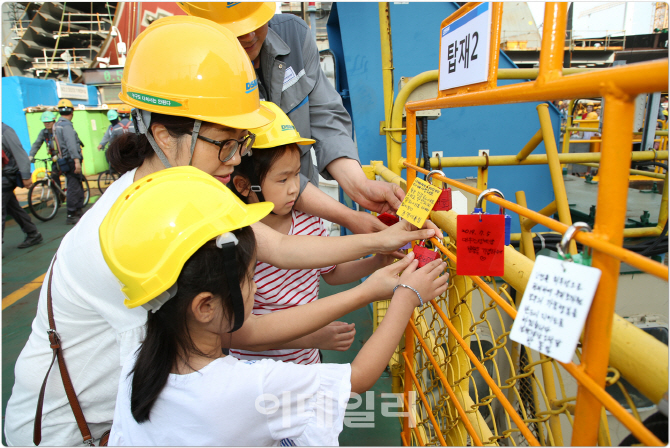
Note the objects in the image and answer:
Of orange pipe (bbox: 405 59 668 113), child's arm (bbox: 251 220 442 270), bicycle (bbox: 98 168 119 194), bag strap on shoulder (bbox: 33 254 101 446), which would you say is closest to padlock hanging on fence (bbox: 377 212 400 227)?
child's arm (bbox: 251 220 442 270)

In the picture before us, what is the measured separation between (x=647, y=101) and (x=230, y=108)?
319 cm

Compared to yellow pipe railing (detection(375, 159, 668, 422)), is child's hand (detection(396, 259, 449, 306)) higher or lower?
lower

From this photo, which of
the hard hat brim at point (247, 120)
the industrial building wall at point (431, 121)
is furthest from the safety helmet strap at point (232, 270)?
the industrial building wall at point (431, 121)

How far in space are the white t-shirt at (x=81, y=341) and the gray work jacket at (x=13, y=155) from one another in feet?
20.1

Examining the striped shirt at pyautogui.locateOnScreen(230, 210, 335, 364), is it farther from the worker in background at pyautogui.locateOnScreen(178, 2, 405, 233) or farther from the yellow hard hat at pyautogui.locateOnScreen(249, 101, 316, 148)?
the yellow hard hat at pyautogui.locateOnScreen(249, 101, 316, 148)

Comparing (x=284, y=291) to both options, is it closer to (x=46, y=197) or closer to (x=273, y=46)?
(x=273, y=46)

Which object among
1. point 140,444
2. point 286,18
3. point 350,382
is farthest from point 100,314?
point 286,18

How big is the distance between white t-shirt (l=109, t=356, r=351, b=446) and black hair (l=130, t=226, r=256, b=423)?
3 cm

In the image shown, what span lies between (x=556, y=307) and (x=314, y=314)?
871mm

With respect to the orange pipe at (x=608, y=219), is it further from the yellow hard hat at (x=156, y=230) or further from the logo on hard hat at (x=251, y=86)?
the logo on hard hat at (x=251, y=86)

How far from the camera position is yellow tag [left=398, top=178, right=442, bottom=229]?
1.22m

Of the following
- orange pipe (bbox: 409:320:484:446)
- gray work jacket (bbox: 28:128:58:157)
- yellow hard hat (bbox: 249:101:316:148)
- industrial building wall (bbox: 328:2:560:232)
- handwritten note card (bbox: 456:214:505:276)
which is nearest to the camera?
handwritten note card (bbox: 456:214:505:276)

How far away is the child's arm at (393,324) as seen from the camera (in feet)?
3.66

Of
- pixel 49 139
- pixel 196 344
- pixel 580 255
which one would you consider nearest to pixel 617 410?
pixel 580 255
